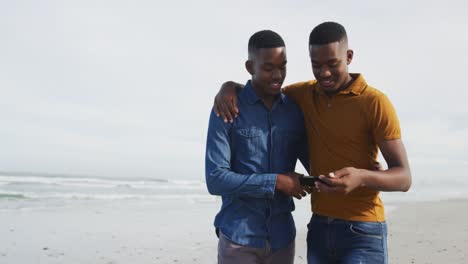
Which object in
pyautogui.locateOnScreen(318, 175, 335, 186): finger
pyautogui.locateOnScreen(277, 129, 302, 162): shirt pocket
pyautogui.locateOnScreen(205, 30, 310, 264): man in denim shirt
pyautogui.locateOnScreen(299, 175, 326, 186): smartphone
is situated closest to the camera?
pyautogui.locateOnScreen(318, 175, 335, 186): finger

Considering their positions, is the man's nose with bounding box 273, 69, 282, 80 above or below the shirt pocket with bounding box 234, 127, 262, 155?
above

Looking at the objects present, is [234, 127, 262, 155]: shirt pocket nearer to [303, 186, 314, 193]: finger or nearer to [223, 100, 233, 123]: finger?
[223, 100, 233, 123]: finger

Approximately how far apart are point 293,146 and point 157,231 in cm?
754

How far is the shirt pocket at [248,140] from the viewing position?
10.3 feet

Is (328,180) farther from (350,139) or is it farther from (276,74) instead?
(276,74)

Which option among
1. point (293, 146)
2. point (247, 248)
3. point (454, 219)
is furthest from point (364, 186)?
point (454, 219)

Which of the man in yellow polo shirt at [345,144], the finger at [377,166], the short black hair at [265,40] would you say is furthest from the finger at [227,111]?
the finger at [377,166]

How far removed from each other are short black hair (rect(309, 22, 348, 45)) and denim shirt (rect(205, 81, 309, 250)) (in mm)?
492

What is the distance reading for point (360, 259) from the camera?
3064mm

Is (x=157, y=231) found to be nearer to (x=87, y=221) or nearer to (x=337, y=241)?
(x=87, y=221)

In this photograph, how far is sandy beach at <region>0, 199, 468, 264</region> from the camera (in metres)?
7.84

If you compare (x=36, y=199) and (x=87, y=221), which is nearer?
(x=87, y=221)

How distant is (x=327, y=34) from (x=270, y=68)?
0.41 metres

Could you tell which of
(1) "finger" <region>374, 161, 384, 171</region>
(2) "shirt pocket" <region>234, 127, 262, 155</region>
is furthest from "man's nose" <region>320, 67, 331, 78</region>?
(1) "finger" <region>374, 161, 384, 171</region>
